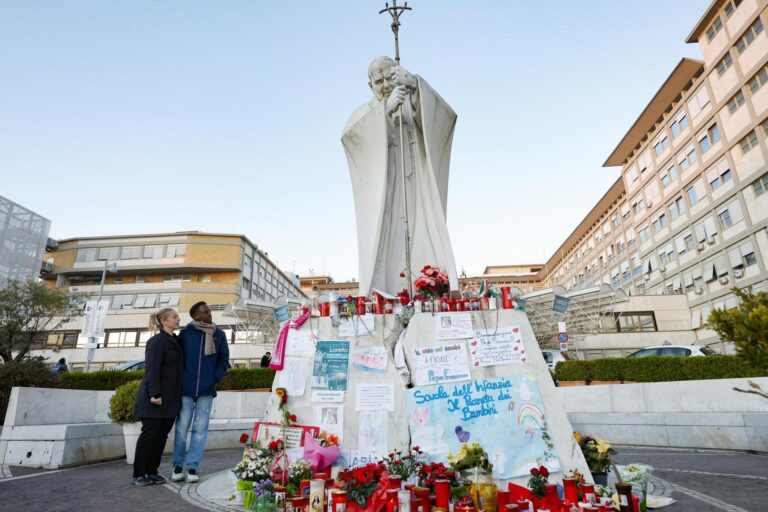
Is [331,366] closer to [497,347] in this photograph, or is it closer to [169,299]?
[497,347]

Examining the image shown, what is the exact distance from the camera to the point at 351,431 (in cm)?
496

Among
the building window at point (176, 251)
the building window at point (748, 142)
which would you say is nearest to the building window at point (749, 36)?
the building window at point (748, 142)

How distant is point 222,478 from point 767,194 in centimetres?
3239

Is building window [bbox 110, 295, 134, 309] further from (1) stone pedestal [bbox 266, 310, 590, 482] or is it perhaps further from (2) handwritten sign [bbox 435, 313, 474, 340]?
(2) handwritten sign [bbox 435, 313, 474, 340]

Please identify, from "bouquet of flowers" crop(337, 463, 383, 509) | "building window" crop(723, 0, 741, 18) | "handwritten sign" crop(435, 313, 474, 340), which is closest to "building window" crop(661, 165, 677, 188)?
"building window" crop(723, 0, 741, 18)

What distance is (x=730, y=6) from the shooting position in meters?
29.4

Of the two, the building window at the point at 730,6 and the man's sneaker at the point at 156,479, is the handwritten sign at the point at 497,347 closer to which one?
the man's sneaker at the point at 156,479

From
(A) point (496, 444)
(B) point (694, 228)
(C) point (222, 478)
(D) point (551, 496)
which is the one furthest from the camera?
(B) point (694, 228)

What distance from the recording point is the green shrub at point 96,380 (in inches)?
527

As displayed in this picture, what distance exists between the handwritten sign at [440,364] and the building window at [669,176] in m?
38.5

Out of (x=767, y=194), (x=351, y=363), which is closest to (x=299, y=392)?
(x=351, y=363)

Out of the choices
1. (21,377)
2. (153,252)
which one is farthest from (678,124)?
(153,252)

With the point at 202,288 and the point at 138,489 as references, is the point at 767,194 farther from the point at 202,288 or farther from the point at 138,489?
the point at 202,288

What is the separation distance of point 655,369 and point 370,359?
36.4ft
